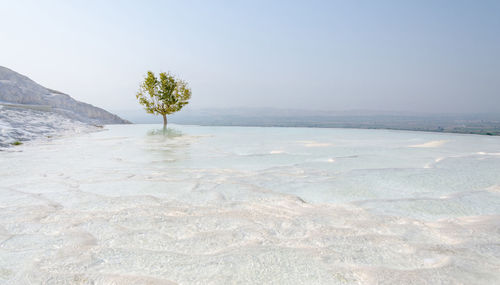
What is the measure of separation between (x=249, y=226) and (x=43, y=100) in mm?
20591

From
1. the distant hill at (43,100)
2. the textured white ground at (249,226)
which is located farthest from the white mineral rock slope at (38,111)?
the textured white ground at (249,226)

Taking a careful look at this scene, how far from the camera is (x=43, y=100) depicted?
1783cm

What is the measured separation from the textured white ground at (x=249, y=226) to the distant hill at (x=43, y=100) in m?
15.2

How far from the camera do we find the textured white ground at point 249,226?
1.43 meters

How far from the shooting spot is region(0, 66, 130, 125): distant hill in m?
15.9

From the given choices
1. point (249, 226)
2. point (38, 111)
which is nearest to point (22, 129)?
point (38, 111)

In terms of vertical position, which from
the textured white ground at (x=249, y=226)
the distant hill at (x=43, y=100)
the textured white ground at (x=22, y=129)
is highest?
the distant hill at (x=43, y=100)

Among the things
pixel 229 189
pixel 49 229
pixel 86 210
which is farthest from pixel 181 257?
pixel 229 189

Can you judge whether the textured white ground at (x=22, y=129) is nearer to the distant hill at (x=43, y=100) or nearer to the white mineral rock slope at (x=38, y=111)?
the white mineral rock slope at (x=38, y=111)

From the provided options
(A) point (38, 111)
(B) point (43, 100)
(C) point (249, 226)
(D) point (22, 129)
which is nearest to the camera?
(C) point (249, 226)

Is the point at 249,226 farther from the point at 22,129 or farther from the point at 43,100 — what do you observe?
the point at 43,100

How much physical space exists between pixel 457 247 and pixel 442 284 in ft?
1.74

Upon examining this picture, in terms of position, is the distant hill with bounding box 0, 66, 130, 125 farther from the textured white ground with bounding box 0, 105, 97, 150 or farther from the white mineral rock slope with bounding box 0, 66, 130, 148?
the textured white ground with bounding box 0, 105, 97, 150

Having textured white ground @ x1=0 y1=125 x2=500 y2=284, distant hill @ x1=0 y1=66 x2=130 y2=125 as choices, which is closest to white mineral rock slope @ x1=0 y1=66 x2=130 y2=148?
distant hill @ x1=0 y1=66 x2=130 y2=125
